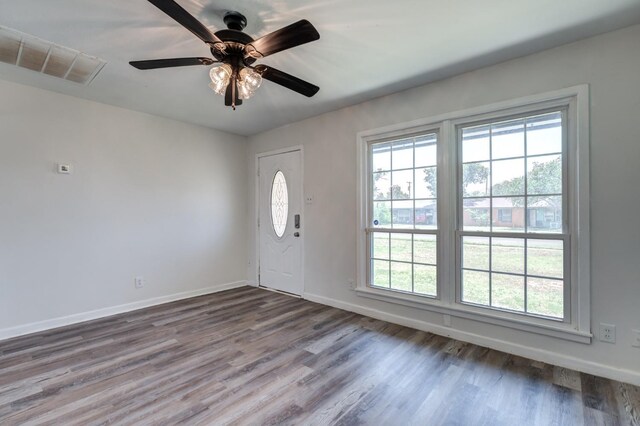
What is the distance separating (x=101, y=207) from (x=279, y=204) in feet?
7.33

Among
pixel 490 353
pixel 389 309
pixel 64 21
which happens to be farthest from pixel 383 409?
pixel 64 21

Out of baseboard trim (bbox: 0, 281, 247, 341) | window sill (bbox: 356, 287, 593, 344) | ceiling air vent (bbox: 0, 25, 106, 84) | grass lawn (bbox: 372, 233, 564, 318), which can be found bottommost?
baseboard trim (bbox: 0, 281, 247, 341)

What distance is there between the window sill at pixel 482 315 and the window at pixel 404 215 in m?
0.09

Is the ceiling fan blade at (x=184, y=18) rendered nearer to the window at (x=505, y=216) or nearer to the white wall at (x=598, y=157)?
the white wall at (x=598, y=157)

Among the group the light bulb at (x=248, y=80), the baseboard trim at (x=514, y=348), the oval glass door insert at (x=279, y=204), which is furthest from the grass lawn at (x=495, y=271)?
the light bulb at (x=248, y=80)

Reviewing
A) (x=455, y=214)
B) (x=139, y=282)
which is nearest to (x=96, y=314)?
(x=139, y=282)

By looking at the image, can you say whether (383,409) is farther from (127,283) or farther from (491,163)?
(127,283)

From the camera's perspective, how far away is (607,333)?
7.09 ft

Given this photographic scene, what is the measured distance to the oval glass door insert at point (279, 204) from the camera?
14.6 ft

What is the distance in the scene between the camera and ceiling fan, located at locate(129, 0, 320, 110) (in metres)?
1.58

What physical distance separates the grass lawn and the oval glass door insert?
5.67 feet

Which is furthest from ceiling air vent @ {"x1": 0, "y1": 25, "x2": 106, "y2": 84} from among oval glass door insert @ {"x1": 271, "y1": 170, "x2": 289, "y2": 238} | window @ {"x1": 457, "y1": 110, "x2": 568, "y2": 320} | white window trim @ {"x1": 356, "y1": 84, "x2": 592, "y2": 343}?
window @ {"x1": 457, "y1": 110, "x2": 568, "y2": 320}

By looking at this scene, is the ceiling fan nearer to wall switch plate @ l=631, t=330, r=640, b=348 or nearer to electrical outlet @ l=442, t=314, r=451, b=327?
electrical outlet @ l=442, t=314, r=451, b=327

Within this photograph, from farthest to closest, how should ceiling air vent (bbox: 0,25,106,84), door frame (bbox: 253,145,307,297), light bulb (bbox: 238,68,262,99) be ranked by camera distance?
door frame (bbox: 253,145,307,297)
ceiling air vent (bbox: 0,25,106,84)
light bulb (bbox: 238,68,262,99)
